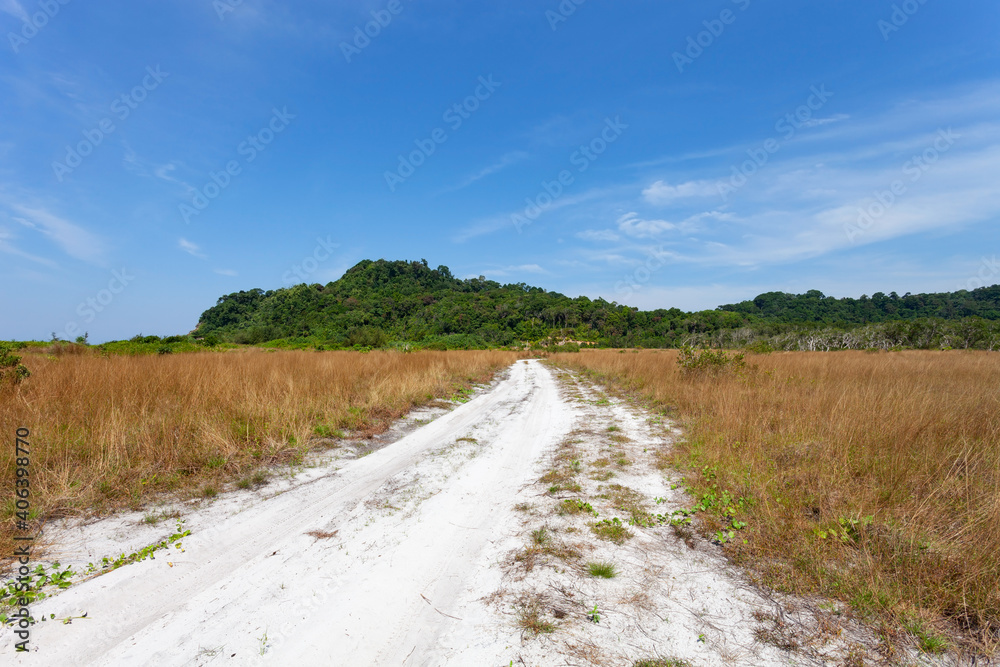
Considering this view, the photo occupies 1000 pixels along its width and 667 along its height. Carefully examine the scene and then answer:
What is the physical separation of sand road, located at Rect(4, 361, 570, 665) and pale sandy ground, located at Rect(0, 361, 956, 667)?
1 cm

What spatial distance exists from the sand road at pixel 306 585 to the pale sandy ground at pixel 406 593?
0.01m

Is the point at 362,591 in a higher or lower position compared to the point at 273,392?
lower

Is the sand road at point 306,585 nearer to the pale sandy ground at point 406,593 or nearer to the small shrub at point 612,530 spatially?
the pale sandy ground at point 406,593

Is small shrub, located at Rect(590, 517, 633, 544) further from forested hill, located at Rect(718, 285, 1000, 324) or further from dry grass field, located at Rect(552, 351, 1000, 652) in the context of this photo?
forested hill, located at Rect(718, 285, 1000, 324)

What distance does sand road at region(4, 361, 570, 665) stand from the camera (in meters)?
2.15

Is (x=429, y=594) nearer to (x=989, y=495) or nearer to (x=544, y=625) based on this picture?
(x=544, y=625)

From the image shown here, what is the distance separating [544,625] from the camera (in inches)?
90.3

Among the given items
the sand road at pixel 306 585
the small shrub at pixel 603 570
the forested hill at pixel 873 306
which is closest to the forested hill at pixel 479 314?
the forested hill at pixel 873 306

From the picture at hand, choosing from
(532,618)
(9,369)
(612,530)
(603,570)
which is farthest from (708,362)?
(9,369)

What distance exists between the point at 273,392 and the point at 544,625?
23.6 ft

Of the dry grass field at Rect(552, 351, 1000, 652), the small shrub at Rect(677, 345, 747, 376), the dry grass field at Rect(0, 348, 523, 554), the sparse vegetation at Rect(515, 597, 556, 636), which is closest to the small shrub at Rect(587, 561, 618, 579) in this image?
the sparse vegetation at Rect(515, 597, 556, 636)

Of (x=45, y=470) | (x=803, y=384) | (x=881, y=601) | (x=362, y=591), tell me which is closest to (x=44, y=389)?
(x=45, y=470)

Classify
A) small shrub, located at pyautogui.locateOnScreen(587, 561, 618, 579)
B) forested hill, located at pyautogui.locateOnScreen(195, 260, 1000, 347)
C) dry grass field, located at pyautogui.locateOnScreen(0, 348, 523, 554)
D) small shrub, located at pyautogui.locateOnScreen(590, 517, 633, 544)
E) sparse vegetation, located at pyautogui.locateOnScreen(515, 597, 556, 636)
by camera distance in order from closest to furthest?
sparse vegetation, located at pyautogui.locateOnScreen(515, 597, 556, 636)
small shrub, located at pyautogui.locateOnScreen(587, 561, 618, 579)
small shrub, located at pyautogui.locateOnScreen(590, 517, 633, 544)
dry grass field, located at pyautogui.locateOnScreen(0, 348, 523, 554)
forested hill, located at pyautogui.locateOnScreen(195, 260, 1000, 347)

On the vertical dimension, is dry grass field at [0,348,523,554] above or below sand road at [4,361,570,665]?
above
